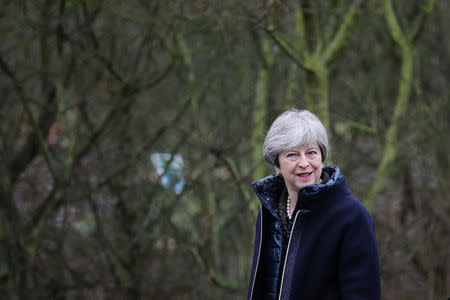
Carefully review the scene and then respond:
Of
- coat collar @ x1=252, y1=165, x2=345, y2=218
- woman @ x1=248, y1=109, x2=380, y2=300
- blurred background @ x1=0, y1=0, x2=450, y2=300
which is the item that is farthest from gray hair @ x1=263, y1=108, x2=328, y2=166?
blurred background @ x1=0, y1=0, x2=450, y2=300

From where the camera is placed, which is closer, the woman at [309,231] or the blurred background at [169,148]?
the woman at [309,231]

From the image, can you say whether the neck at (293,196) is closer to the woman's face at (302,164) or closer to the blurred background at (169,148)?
the woman's face at (302,164)

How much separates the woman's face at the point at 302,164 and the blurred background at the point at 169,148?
2.14 metres

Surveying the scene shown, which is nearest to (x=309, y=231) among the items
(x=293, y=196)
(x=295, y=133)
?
(x=293, y=196)

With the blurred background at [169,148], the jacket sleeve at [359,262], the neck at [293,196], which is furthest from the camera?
the blurred background at [169,148]

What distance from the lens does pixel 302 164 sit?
91.5 inches

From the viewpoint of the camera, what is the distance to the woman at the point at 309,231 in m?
2.18

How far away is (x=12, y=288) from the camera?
579cm

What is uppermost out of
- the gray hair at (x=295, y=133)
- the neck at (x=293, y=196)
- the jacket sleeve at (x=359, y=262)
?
the gray hair at (x=295, y=133)

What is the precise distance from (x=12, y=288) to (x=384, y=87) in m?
5.79

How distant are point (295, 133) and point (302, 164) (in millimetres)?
127

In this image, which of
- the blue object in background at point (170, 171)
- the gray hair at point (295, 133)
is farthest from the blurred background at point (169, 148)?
the gray hair at point (295, 133)

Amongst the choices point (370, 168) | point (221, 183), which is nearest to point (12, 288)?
point (221, 183)

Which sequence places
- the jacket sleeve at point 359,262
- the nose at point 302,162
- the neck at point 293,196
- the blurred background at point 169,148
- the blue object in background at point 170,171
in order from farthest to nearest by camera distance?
the blue object in background at point 170,171, the blurred background at point 169,148, the neck at point 293,196, the nose at point 302,162, the jacket sleeve at point 359,262
